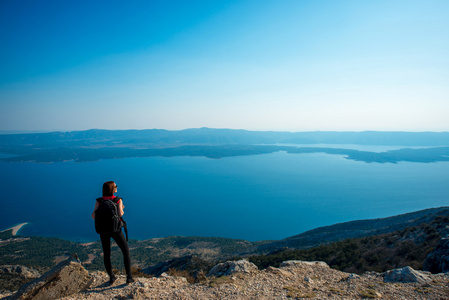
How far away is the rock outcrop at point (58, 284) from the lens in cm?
391

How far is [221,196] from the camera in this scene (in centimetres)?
11262

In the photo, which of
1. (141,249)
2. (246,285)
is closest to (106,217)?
(246,285)

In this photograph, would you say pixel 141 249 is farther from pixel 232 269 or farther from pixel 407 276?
pixel 407 276

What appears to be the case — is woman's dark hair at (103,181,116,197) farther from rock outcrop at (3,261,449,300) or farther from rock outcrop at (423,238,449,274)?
rock outcrop at (423,238,449,274)

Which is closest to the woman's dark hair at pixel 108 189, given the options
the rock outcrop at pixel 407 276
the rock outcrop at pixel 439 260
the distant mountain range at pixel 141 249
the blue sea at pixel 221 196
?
the rock outcrop at pixel 407 276

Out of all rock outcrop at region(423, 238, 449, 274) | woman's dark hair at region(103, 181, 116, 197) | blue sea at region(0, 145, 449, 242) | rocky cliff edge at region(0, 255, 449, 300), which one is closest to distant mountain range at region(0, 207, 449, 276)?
blue sea at region(0, 145, 449, 242)

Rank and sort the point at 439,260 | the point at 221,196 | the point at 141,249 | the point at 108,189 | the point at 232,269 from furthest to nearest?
the point at 221,196, the point at 141,249, the point at 439,260, the point at 232,269, the point at 108,189

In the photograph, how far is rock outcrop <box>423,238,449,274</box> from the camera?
722cm

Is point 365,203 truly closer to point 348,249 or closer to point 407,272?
point 348,249

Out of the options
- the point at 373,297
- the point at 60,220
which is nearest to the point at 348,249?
the point at 373,297

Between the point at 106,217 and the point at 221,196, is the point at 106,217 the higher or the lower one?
the higher one

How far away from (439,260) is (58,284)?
11.4 meters

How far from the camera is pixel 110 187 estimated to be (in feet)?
13.1

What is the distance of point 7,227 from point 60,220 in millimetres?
14282
